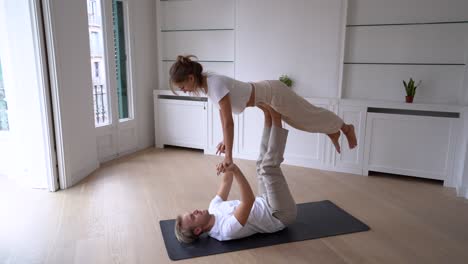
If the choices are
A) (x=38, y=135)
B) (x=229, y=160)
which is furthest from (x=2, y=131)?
(x=229, y=160)

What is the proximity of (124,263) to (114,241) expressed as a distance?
0.31 metres

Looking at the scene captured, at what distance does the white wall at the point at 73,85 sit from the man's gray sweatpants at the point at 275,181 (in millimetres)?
1972

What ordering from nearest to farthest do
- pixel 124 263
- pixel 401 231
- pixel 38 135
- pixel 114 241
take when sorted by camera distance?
pixel 124 263 → pixel 114 241 → pixel 401 231 → pixel 38 135

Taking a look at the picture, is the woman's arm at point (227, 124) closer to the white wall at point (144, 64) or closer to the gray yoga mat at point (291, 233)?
the gray yoga mat at point (291, 233)

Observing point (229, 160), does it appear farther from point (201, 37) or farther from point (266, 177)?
point (201, 37)

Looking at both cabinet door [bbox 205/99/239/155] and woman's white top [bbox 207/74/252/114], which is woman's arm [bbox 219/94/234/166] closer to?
woman's white top [bbox 207/74/252/114]

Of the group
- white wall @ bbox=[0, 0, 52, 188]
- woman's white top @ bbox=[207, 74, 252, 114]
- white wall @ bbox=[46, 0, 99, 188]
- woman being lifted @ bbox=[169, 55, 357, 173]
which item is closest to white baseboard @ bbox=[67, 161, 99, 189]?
white wall @ bbox=[46, 0, 99, 188]

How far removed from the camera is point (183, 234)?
2.26m

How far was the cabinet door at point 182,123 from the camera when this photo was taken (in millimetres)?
4680

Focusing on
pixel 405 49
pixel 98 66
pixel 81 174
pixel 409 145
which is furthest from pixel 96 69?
pixel 409 145

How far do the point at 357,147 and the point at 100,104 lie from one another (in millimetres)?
3082

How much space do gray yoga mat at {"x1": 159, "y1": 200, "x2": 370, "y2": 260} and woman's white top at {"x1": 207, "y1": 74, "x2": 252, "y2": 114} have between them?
0.93 m

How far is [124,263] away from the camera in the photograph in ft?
7.04

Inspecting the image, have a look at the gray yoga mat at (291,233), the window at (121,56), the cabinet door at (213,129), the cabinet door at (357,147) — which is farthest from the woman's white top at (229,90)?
the window at (121,56)
